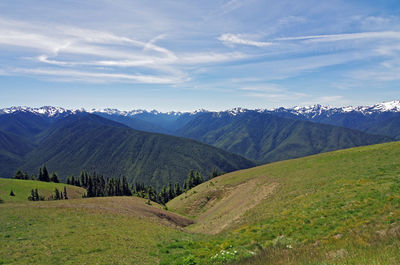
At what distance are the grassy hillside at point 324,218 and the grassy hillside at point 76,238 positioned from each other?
4.81 m

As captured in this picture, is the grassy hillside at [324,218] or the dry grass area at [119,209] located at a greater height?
the grassy hillside at [324,218]

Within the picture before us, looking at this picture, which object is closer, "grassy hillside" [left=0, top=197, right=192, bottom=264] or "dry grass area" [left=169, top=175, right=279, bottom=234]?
"grassy hillside" [left=0, top=197, right=192, bottom=264]

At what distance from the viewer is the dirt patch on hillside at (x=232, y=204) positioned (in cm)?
3248

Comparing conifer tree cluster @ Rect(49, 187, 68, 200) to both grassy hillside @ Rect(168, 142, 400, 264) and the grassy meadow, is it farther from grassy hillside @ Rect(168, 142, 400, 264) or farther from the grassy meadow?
grassy hillside @ Rect(168, 142, 400, 264)

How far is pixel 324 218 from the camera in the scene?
1773cm

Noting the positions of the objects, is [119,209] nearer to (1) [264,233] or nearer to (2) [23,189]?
(1) [264,233]

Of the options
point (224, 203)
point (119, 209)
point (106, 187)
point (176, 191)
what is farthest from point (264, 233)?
point (106, 187)

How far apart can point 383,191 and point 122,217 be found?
28.7 meters

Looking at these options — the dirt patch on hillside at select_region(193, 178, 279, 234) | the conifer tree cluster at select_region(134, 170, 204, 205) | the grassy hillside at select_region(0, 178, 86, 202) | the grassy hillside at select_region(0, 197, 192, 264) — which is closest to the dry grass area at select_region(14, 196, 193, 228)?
the grassy hillside at select_region(0, 197, 192, 264)

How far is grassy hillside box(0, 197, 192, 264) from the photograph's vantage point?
15.7 m

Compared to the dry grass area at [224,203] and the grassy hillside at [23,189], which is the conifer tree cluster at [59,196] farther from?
the dry grass area at [224,203]

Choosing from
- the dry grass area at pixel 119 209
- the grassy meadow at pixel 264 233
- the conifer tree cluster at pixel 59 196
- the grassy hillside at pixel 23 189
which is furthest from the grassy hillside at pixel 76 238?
the conifer tree cluster at pixel 59 196

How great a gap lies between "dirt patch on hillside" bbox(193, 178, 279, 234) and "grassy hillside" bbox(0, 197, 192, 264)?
1051 centimetres

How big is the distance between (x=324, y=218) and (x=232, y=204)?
23.4m
